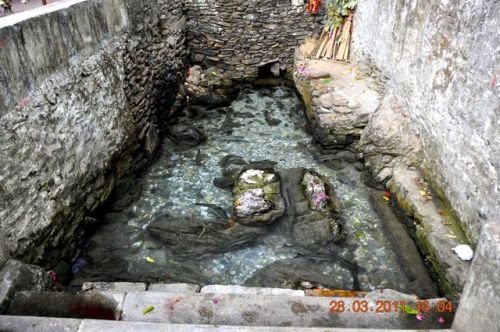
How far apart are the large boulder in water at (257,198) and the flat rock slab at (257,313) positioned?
6.79ft

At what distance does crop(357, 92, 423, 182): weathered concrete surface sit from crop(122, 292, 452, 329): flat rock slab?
2.96 metres

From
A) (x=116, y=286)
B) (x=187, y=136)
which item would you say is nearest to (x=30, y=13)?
(x=116, y=286)

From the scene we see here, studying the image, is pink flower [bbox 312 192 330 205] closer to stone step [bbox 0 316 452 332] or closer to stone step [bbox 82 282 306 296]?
stone step [bbox 82 282 306 296]

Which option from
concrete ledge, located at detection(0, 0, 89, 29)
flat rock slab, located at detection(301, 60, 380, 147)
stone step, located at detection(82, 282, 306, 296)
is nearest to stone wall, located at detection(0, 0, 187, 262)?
concrete ledge, located at detection(0, 0, 89, 29)

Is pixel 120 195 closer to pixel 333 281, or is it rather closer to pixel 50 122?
Answer: pixel 50 122

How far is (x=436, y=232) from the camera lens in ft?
12.8

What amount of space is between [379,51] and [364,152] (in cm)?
193

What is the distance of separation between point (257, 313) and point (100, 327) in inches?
40.9

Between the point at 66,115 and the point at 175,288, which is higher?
the point at 66,115

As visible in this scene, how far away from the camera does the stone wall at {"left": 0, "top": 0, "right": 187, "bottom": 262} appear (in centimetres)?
326

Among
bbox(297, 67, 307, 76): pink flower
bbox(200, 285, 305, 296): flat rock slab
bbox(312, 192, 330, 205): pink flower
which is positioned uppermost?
bbox(297, 67, 307, 76): pink flower

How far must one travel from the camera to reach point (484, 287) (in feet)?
5.95

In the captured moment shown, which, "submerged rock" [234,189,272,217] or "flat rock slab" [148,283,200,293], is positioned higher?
"flat rock slab" [148,283,200,293]

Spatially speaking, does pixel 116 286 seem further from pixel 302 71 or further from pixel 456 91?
pixel 302 71
